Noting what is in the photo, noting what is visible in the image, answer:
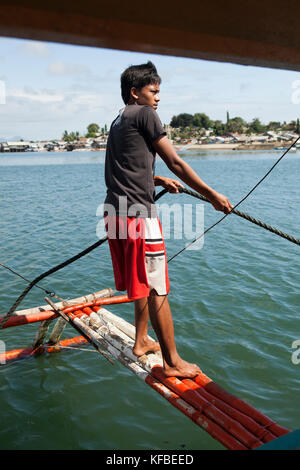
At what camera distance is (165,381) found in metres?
3.81

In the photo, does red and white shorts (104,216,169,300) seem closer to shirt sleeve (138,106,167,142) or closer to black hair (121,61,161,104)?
shirt sleeve (138,106,167,142)

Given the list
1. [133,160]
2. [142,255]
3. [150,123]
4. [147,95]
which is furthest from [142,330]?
[147,95]

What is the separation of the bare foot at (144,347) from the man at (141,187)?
652 mm

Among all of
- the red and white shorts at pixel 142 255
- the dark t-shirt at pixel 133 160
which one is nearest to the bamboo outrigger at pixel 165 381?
the red and white shorts at pixel 142 255

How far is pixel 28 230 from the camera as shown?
52.8 ft

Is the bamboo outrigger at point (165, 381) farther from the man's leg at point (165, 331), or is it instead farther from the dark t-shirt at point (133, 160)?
the dark t-shirt at point (133, 160)

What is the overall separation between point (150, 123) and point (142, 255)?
1.00 meters

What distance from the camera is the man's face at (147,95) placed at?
341 cm

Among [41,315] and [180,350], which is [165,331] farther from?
[180,350]

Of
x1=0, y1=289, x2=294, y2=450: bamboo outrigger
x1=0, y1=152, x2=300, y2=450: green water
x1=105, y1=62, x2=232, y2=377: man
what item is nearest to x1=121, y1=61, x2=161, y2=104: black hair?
x1=105, y1=62, x2=232, y2=377: man

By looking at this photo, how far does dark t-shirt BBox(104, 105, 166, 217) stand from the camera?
3225 mm

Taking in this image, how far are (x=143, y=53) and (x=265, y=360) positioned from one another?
4860mm

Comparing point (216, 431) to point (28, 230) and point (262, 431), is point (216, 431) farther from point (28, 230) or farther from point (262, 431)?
point (28, 230)
